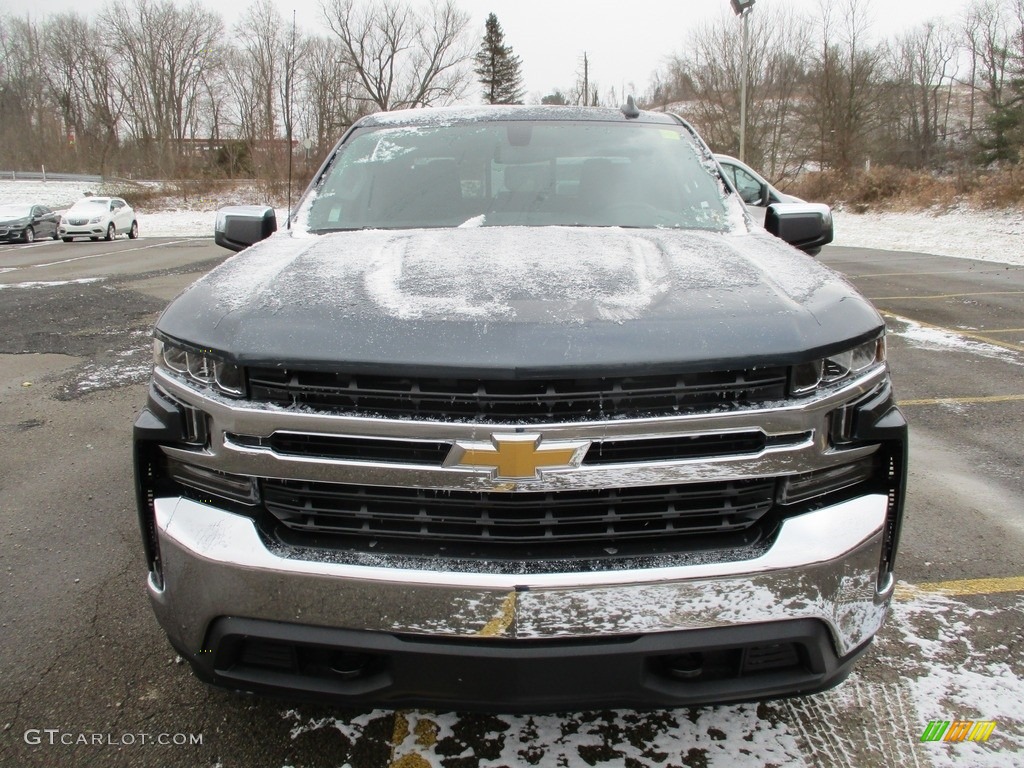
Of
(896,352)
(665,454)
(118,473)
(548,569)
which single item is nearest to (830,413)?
(665,454)

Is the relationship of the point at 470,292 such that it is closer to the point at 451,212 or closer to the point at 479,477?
the point at 479,477

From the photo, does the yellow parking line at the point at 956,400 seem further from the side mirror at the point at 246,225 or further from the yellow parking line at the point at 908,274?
the yellow parking line at the point at 908,274

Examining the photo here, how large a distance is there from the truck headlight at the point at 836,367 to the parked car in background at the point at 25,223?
27015mm

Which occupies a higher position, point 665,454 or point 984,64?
point 984,64

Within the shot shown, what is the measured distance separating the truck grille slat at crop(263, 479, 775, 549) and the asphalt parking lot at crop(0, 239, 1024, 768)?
0.72 meters

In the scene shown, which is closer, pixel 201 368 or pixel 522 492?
pixel 522 492

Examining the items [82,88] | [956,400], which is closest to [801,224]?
[956,400]

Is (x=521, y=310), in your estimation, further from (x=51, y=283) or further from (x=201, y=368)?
(x=51, y=283)

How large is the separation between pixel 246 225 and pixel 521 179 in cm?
112

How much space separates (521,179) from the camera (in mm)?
3066

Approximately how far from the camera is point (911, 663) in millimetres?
2400

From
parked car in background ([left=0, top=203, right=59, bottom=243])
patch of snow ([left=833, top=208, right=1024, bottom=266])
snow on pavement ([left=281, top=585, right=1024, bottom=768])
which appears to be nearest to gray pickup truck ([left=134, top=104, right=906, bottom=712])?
snow on pavement ([left=281, top=585, right=1024, bottom=768])

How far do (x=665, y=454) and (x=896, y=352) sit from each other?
5.96 metres

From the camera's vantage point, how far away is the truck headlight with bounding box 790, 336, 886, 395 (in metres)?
1.68
